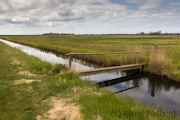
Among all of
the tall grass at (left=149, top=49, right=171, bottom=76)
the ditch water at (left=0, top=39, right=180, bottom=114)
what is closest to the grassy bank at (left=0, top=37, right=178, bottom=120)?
the ditch water at (left=0, top=39, right=180, bottom=114)

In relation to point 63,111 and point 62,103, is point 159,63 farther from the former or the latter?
point 63,111

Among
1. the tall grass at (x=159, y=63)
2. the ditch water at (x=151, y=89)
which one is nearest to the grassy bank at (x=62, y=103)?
the ditch water at (x=151, y=89)

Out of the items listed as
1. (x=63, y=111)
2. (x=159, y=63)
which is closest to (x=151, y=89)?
(x=159, y=63)

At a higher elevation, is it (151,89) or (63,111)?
(63,111)

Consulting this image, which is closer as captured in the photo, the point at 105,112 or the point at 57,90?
the point at 105,112

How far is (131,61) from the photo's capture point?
14.5 meters

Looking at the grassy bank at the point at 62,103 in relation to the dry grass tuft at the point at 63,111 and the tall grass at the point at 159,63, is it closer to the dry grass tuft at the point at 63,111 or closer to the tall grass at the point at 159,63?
the dry grass tuft at the point at 63,111

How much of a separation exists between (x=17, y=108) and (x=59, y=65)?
482 centimetres

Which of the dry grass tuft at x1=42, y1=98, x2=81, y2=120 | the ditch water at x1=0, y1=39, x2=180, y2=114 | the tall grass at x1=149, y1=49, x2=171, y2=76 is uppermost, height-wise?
the tall grass at x1=149, y1=49, x2=171, y2=76

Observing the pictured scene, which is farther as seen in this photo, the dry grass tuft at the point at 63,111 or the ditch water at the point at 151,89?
the ditch water at the point at 151,89

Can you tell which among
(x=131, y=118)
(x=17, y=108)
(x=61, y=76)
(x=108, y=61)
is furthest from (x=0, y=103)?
(x=108, y=61)

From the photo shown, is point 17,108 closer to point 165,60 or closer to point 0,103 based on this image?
point 0,103

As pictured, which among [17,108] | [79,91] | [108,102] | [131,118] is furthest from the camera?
[79,91]

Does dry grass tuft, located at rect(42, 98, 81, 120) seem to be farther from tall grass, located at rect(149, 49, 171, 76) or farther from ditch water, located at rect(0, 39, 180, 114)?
tall grass, located at rect(149, 49, 171, 76)
